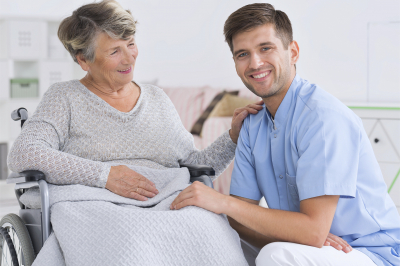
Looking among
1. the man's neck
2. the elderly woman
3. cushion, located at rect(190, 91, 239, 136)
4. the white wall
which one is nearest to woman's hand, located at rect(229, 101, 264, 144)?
the elderly woman

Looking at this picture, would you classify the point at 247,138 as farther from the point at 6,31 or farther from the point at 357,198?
the point at 6,31

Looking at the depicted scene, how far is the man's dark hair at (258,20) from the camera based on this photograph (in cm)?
130

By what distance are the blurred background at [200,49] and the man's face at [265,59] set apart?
7.07 ft

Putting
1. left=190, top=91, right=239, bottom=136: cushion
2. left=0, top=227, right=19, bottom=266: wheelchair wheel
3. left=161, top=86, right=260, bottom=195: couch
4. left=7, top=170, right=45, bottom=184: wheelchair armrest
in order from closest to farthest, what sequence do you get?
1. left=7, top=170, right=45, bottom=184: wheelchair armrest
2. left=0, top=227, right=19, bottom=266: wheelchair wheel
3. left=161, top=86, right=260, bottom=195: couch
4. left=190, top=91, right=239, bottom=136: cushion

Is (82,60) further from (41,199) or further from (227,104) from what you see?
(227,104)

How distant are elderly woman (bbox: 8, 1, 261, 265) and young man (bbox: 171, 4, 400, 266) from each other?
21 cm

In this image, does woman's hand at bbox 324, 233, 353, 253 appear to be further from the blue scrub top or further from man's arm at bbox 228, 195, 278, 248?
Answer: man's arm at bbox 228, 195, 278, 248

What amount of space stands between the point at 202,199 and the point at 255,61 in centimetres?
46

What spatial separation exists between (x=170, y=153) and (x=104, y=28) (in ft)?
1.84

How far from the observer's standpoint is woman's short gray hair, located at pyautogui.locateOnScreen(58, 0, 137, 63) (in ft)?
5.21

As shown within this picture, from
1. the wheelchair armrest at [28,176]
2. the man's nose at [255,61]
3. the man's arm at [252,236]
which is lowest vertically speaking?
the man's arm at [252,236]

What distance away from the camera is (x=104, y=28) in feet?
5.19

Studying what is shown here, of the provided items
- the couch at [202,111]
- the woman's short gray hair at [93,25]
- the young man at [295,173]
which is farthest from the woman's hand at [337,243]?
the couch at [202,111]

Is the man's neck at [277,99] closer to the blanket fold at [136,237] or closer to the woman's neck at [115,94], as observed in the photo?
the blanket fold at [136,237]
